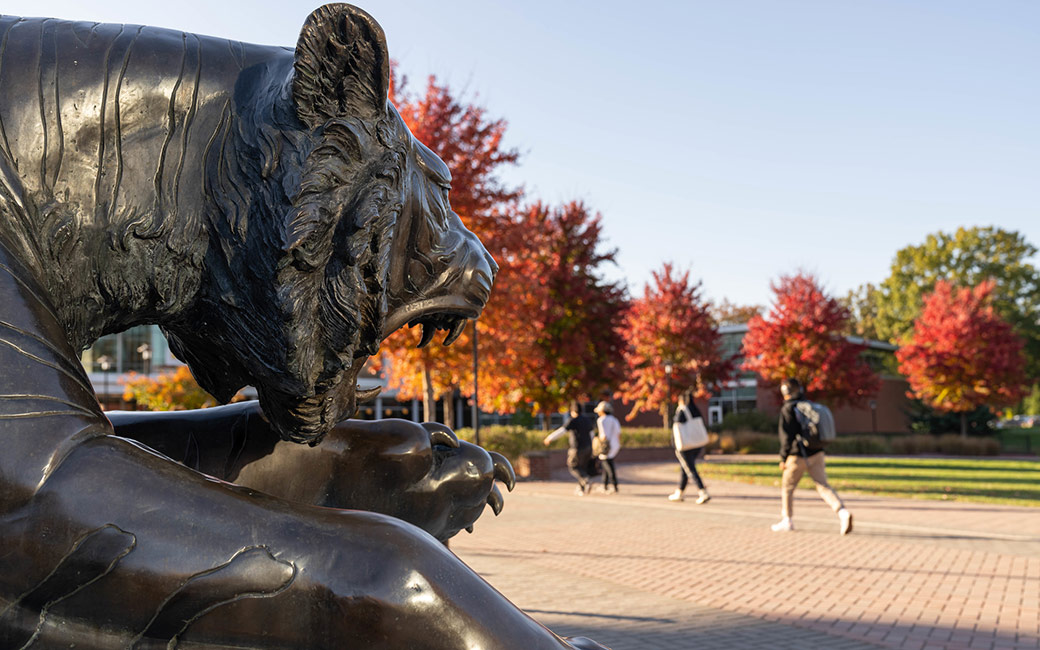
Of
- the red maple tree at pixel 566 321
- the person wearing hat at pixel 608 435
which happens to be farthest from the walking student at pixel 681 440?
the red maple tree at pixel 566 321

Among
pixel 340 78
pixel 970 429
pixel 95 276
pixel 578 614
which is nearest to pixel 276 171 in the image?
pixel 340 78

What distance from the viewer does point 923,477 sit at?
23469 millimetres

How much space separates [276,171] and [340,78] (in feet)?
0.40

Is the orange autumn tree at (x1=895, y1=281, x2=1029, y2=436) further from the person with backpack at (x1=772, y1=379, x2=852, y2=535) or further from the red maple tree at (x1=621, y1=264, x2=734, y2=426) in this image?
the person with backpack at (x1=772, y1=379, x2=852, y2=535)

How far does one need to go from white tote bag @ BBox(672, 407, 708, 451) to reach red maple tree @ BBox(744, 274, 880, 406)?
24513 mm

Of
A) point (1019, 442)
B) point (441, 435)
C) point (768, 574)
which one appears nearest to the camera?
point (441, 435)

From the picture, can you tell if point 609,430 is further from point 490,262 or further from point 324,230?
point 324,230

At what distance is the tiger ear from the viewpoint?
2.86 feet

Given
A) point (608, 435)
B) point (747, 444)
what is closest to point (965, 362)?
point (747, 444)

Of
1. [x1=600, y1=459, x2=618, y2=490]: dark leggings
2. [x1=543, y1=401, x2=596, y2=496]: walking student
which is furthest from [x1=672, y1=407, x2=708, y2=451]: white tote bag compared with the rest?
[x1=543, y1=401, x2=596, y2=496]: walking student

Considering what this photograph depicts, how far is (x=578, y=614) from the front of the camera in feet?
24.6

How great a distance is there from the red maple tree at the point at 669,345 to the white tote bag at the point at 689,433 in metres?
19.5

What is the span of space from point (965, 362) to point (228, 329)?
152 feet

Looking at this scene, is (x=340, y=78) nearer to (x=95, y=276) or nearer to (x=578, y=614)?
(x=95, y=276)
